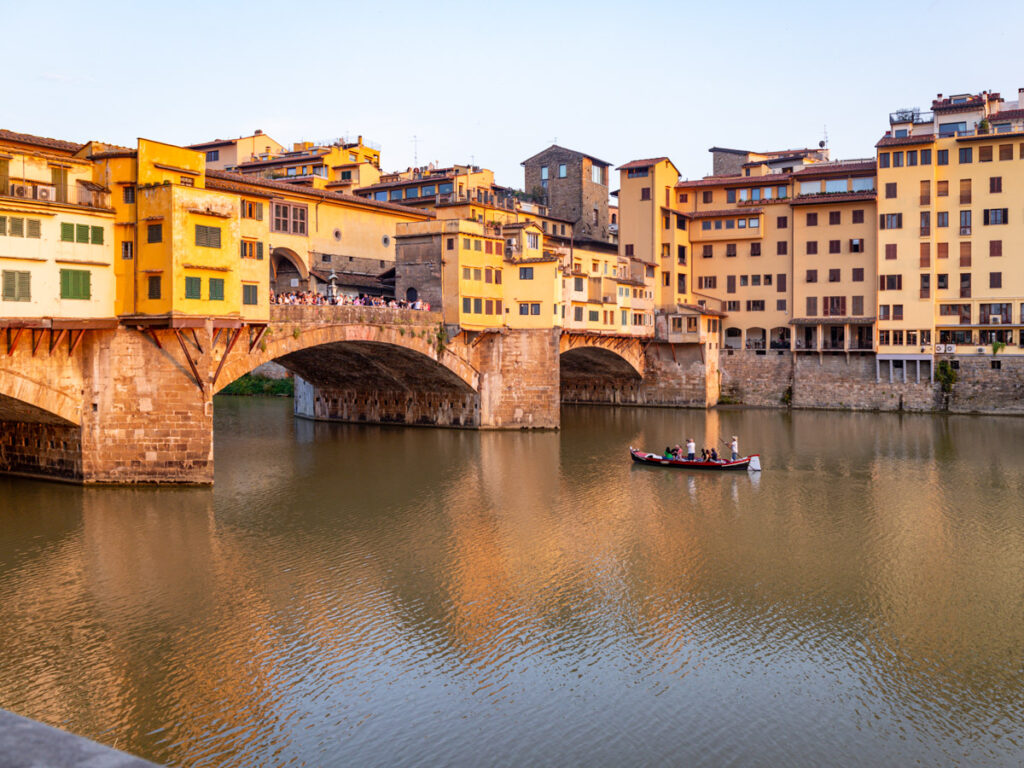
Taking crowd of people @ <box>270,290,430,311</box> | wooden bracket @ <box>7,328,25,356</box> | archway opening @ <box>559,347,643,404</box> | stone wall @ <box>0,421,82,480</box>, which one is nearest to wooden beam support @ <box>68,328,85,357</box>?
wooden bracket @ <box>7,328,25,356</box>

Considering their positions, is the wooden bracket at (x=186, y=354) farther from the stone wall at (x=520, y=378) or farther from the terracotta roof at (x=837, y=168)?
the terracotta roof at (x=837, y=168)

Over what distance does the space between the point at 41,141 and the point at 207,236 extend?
9459 millimetres

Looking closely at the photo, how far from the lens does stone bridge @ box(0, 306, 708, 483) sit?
36062mm

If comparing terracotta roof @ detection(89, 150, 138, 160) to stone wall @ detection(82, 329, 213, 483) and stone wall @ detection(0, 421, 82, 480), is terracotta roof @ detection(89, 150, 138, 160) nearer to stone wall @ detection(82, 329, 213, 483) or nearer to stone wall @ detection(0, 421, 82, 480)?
stone wall @ detection(82, 329, 213, 483)

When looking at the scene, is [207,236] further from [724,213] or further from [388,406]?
[724,213]

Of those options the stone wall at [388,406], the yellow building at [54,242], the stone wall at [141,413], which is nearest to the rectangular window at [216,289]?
the stone wall at [141,413]

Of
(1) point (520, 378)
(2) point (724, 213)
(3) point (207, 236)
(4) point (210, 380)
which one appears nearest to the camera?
(3) point (207, 236)

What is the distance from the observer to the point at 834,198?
7744 centimetres

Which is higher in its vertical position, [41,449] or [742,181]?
[742,181]

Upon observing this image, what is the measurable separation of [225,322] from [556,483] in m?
15.7

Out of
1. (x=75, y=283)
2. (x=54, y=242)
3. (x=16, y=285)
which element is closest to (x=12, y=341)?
(x=16, y=285)

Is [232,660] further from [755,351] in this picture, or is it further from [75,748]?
[755,351]

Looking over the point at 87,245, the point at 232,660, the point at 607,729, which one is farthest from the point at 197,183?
the point at 607,729

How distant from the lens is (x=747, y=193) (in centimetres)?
8450
